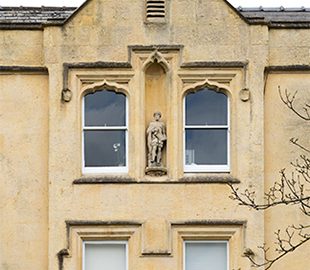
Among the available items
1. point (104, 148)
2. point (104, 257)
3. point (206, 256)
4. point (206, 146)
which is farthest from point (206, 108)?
point (104, 257)

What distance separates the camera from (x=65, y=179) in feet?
41.5

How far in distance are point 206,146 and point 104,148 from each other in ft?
7.03

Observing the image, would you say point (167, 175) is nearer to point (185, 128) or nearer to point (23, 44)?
point (185, 128)

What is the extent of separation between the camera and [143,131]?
12930 millimetres

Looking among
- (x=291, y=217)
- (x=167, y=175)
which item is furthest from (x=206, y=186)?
(x=291, y=217)

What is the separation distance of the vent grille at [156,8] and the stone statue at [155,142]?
225 cm

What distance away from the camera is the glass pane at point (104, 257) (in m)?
12.8

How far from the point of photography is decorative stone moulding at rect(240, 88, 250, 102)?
12.8 metres

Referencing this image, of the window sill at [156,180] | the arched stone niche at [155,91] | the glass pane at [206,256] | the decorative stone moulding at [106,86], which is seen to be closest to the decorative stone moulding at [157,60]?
the arched stone niche at [155,91]

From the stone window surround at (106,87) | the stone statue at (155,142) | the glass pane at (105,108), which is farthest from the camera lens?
the glass pane at (105,108)

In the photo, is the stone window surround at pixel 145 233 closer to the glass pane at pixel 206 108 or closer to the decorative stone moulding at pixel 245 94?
the glass pane at pixel 206 108

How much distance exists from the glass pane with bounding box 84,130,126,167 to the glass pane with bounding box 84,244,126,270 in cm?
169

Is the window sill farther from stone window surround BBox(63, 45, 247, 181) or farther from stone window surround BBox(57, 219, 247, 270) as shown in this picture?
stone window surround BBox(57, 219, 247, 270)

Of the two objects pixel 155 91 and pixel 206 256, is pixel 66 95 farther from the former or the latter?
pixel 206 256
